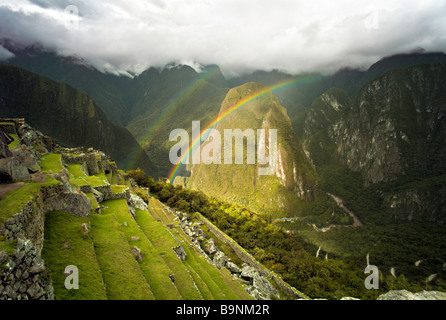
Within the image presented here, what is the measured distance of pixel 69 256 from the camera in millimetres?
9516

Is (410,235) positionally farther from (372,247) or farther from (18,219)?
(18,219)

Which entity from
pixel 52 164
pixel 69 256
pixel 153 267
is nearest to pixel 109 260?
pixel 69 256

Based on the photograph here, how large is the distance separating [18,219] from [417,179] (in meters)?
221

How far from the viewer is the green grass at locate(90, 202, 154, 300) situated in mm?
9375

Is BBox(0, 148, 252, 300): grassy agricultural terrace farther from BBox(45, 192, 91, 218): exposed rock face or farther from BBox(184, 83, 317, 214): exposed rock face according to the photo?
BBox(184, 83, 317, 214): exposed rock face

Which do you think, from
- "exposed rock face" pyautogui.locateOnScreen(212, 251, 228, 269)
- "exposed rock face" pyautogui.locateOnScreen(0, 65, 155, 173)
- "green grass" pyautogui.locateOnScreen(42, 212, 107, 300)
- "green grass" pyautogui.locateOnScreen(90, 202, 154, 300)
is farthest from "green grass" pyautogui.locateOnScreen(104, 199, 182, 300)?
"exposed rock face" pyautogui.locateOnScreen(0, 65, 155, 173)

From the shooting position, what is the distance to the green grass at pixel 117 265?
9375 millimetres

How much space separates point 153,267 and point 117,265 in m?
2.41

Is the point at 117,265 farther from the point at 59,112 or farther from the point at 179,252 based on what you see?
the point at 59,112

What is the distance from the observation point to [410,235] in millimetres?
99875

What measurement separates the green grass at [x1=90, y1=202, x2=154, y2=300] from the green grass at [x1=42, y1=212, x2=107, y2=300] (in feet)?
2.31

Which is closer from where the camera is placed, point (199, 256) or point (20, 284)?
point (20, 284)
